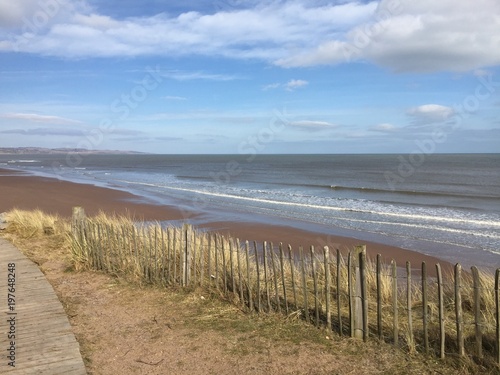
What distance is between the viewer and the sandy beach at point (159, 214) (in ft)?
42.4

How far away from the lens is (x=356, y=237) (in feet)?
49.8

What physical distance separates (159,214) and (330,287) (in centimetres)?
1466

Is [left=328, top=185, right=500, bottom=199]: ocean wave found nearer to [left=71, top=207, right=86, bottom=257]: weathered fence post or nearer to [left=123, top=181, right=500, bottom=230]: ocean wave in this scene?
[left=123, top=181, right=500, bottom=230]: ocean wave

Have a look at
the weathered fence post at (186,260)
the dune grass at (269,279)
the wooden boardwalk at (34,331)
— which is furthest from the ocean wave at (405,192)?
the wooden boardwalk at (34,331)

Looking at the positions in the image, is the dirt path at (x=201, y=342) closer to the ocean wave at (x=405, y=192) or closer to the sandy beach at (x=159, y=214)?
the sandy beach at (x=159, y=214)

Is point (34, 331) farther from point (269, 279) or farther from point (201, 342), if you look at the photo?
point (269, 279)

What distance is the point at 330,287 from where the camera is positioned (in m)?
6.63

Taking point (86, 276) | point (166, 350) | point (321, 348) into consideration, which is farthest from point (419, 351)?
point (86, 276)

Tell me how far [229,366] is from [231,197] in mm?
23579

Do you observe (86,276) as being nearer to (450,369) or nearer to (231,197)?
(450,369)

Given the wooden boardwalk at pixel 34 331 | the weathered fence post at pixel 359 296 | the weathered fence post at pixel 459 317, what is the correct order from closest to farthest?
the wooden boardwalk at pixel 34 331, the weathered fence post at pixel 459 317, the weathered fence post at pixel 359 296

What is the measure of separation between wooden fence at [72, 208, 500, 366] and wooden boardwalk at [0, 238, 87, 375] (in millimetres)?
1542

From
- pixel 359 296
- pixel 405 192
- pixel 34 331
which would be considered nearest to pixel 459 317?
pixel 359 296

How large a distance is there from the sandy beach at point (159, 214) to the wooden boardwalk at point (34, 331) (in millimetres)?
8034
